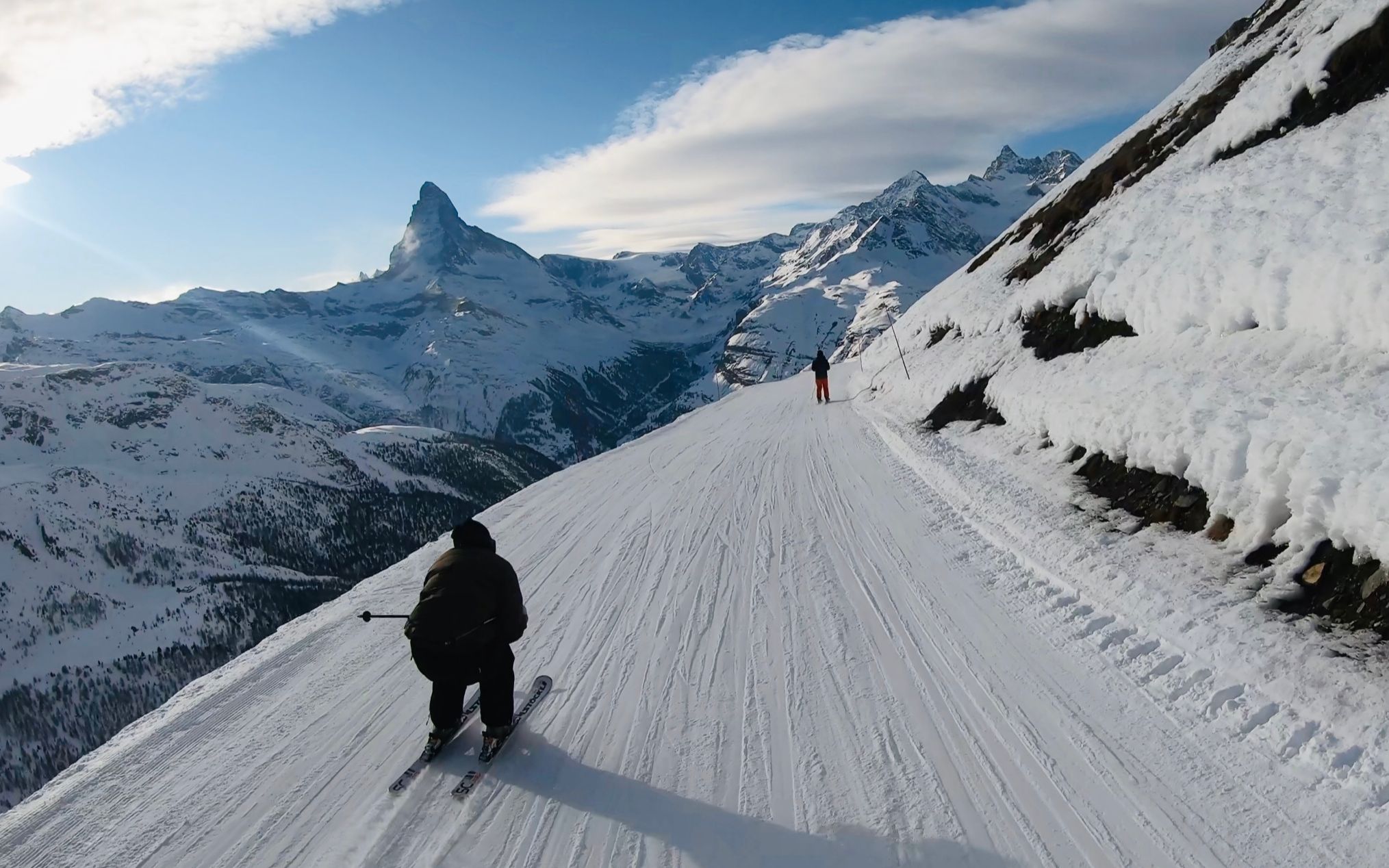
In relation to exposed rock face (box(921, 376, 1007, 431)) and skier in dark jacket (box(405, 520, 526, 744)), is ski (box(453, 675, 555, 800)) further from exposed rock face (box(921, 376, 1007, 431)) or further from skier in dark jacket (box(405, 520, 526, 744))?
exposed rock face (box(921, 376, 1007, 431))

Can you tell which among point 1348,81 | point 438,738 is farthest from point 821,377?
point 438,738

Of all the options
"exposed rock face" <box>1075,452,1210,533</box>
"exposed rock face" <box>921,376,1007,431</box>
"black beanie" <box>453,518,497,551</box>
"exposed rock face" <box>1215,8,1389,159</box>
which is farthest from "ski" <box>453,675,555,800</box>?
"exposed rock face" <box>1215,8,1389,159</box>

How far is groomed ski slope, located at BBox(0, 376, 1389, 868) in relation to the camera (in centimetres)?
471

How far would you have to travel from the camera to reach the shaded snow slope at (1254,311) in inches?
260

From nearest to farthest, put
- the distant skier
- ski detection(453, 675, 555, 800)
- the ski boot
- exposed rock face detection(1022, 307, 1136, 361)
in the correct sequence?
ski detection(453, 675, 555, 800), the ski boot, exposed rock face detection(1022, 307, 1136, 361), the distant skier

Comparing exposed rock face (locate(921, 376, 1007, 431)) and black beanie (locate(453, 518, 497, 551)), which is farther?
exposed rock face (locate(921, 376, 1007, 431))

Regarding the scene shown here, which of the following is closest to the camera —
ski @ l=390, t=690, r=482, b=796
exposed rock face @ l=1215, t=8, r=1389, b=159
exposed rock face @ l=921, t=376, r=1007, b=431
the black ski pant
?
ski @ l=390, t=690, r=482, b=796

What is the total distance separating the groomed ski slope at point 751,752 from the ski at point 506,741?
11cm

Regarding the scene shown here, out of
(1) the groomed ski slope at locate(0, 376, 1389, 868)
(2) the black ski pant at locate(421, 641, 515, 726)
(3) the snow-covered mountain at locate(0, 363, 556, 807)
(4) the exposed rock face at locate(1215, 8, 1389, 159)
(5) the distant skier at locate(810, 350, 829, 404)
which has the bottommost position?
(3) the snow-covered mountain at locate(0, 363, 556, 807)

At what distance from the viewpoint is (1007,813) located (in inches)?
191

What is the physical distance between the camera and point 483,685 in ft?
20.8

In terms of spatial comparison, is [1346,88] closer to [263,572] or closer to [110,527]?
[263,572]

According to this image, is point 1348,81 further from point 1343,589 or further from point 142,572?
point 142,572

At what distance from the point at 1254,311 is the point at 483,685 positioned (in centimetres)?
1003
